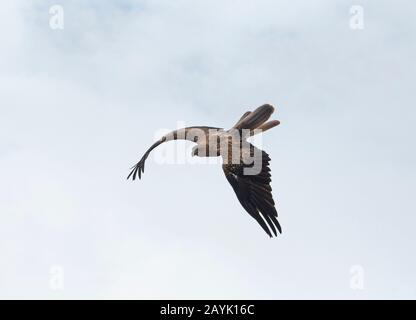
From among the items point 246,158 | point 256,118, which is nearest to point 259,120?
point 256,118

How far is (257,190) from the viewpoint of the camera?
1805cm

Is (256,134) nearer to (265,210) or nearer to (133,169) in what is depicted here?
(265,210)

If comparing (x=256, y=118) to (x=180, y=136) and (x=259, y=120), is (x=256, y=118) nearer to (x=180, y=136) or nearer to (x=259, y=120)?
(x=259, y=120)

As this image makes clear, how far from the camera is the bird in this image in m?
17.7

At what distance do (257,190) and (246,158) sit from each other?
919 millimetres

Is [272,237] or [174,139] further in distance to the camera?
[174,139]

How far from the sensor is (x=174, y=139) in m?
18.7

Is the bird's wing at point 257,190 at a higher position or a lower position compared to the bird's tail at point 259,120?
lower

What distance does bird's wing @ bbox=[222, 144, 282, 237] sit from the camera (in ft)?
58.3

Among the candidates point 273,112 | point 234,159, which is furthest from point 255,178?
point 273,112

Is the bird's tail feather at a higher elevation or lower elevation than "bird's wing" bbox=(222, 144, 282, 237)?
higher

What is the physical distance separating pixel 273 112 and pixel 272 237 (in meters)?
3.27

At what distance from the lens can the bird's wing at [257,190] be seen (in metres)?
17.8

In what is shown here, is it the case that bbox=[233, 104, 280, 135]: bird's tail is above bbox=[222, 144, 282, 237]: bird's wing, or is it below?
above
